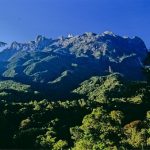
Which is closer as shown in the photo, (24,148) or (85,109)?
(24,148)

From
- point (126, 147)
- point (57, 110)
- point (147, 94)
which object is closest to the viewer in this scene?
point (126, 147)

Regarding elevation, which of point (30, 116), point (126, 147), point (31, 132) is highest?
point (30, 116)

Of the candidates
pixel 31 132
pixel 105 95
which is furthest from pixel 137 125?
pixel 105 95

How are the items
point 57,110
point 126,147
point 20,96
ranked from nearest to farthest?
point 126,147, point 57,110, point 20,96

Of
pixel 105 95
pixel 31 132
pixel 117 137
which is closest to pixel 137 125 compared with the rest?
pixel 31 132

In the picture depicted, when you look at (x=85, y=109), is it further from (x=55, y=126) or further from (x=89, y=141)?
(x=89, y=141)

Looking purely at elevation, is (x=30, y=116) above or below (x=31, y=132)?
above

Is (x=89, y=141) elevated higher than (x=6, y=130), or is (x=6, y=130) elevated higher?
(x=6, y=130)

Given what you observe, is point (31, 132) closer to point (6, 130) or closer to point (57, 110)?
point (6, 130)

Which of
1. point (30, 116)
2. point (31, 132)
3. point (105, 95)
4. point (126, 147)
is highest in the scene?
point (105, 95)
